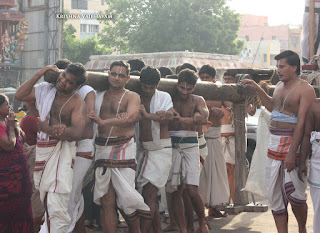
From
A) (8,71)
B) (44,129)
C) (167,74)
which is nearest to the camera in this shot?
(44,129)

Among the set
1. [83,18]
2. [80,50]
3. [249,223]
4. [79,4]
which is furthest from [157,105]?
[83,18]

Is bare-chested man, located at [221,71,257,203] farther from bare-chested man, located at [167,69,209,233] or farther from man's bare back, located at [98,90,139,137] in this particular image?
man's bare back, located at [98,90,139,137]

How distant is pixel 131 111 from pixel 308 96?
1.81m

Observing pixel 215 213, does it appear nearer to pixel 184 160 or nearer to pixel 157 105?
pixel 184 160

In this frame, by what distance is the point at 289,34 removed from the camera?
190ft

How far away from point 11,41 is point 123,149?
90.7 ft

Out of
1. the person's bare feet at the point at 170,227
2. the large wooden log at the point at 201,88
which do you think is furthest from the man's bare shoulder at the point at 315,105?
the person's bare feet at the point at 170,227

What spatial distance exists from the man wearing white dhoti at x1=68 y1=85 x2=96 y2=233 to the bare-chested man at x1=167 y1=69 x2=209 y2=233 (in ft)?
3.50

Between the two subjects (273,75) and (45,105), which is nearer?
(45,105)

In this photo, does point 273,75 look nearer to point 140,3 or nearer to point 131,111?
point 131,111

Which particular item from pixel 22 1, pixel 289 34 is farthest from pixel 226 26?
pixel 289 34

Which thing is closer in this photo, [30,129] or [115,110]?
[115,110]

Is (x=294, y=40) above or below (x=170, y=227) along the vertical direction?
above

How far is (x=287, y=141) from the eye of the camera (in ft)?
19.5
